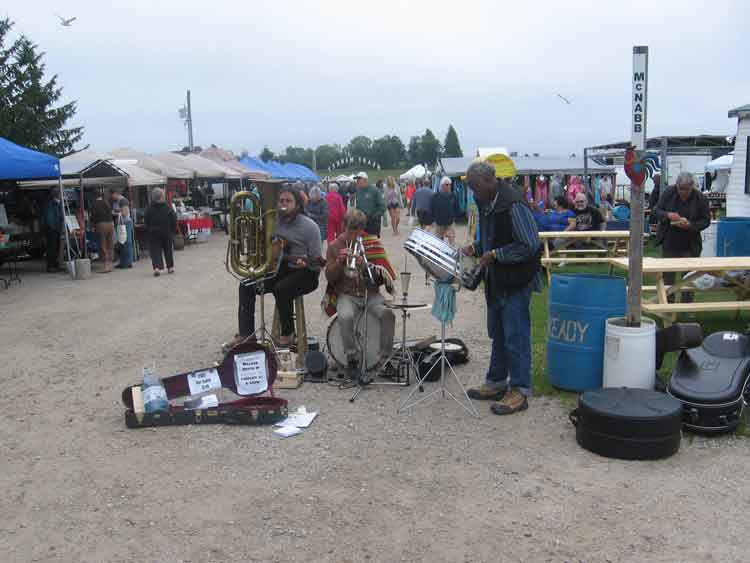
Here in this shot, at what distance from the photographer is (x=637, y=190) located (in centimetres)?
514

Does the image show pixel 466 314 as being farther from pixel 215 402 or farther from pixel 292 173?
pixel 292 173

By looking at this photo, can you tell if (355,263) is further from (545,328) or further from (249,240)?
(545,328)

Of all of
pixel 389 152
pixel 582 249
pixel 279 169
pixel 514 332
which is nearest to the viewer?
pixel 514 332

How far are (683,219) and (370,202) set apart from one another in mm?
→ 6622

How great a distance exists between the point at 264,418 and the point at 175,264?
11503mm

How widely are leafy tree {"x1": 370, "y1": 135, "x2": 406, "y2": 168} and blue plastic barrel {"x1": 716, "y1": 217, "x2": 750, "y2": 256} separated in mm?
96222

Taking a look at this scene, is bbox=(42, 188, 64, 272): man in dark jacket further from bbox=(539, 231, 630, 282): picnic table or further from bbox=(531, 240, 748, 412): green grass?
bbox=(531, 240, 748, 412): green grass

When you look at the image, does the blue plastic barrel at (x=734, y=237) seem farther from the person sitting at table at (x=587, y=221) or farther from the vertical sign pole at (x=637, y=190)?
the vertical sign pole at (x=637, y=190)

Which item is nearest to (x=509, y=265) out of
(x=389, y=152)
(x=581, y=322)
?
(x=581, y=322)

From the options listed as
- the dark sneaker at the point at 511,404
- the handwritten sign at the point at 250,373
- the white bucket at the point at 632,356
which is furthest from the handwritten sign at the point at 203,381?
the white bucket at the point at 632,356

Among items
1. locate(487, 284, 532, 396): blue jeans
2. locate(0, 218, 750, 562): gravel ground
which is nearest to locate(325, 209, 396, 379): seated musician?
locate(0, 218, 750, 562): gravel ground

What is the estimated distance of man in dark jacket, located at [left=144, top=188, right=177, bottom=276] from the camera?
1398 cm

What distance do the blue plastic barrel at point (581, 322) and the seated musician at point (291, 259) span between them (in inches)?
92.5

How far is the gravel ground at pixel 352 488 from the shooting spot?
3510 mm
